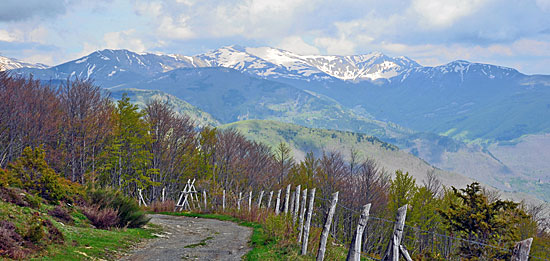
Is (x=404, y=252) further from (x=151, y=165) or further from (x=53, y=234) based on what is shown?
(x=151, y=165)

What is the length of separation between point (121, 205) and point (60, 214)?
4056 millimetres

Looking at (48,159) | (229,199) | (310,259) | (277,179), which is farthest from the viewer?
(277,179)

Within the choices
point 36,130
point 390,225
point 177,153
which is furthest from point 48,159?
point 390,225

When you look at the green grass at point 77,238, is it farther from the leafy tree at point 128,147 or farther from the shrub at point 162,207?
the leafy tree at point 128,147

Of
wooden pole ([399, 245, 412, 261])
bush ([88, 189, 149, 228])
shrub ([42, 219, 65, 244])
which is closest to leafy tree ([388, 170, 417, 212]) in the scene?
bush ([88, 189, 149, 228])

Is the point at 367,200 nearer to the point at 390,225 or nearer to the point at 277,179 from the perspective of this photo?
the point at 390,225

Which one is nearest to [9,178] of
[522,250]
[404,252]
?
[404,252]

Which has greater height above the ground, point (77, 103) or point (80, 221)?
point (77, 103)

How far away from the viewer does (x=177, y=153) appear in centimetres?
4969

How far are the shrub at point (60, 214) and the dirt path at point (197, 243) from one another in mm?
3185

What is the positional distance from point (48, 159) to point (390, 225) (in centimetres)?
4125

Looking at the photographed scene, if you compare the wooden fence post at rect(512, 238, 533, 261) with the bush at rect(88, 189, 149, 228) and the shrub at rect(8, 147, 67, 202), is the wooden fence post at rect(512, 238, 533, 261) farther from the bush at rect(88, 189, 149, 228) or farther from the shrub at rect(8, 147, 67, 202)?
the shrub at rect(8, 147, 67, 202)

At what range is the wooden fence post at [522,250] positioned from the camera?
7383 mm

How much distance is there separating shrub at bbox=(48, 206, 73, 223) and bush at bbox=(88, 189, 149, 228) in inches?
112
